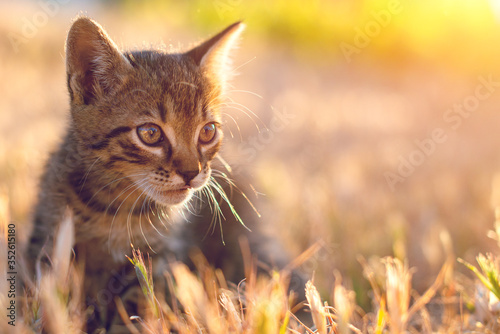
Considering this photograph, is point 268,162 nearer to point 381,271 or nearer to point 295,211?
point 295,211

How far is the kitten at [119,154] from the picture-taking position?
1.90 meters

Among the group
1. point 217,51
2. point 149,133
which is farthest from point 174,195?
point 217,51

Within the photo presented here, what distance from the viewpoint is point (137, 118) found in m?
1.92

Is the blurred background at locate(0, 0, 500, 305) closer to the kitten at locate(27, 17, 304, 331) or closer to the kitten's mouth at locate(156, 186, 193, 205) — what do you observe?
the kitten at locate(27, 17, 304, 331)

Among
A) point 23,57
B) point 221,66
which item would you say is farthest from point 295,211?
point 23,57

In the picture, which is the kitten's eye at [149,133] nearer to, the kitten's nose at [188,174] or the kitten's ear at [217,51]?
the kitten's nose at [188,174]

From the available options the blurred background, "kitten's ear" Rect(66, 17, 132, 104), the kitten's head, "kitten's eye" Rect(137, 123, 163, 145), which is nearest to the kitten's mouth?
the kitten's head

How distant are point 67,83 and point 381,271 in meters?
1.61

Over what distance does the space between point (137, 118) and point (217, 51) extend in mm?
660

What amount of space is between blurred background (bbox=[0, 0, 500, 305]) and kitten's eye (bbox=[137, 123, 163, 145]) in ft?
1.62

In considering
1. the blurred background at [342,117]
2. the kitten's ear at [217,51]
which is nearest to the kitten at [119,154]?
the kitten's ear at [217,51]

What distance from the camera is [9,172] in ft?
9.35

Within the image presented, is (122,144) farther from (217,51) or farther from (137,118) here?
(217,51)

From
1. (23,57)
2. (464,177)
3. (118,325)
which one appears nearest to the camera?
(118,325)
